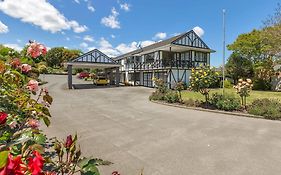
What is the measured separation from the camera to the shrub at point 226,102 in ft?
37.0

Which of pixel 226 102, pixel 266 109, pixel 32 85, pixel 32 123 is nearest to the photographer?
pixel 32 123

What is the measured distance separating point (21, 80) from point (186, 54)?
92.9ft

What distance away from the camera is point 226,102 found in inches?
453

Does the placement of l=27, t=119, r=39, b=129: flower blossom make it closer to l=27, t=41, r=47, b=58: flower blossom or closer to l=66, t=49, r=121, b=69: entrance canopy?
l=27, t=41, r=47, b=58: flower blossom

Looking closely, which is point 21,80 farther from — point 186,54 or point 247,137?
point 186,54

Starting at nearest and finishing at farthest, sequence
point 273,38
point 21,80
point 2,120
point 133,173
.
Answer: point 2,120 < point 21,80 < point 133,173 < point 273,38

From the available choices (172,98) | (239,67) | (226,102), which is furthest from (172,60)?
(226,102)

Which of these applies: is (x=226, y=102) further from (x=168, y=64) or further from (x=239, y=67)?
(x=239, y=67)

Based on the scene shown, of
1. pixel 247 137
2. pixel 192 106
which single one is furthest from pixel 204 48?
pixel 247 137

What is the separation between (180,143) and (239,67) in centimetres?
2669

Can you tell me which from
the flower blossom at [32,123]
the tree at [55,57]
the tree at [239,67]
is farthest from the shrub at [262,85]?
the tree at [55,57]

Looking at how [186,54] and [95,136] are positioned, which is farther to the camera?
[186,54]

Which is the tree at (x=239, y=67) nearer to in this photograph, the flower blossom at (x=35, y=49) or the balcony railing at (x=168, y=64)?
the balcony railing at (x=168, y=64)

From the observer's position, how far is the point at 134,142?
6.33 m
